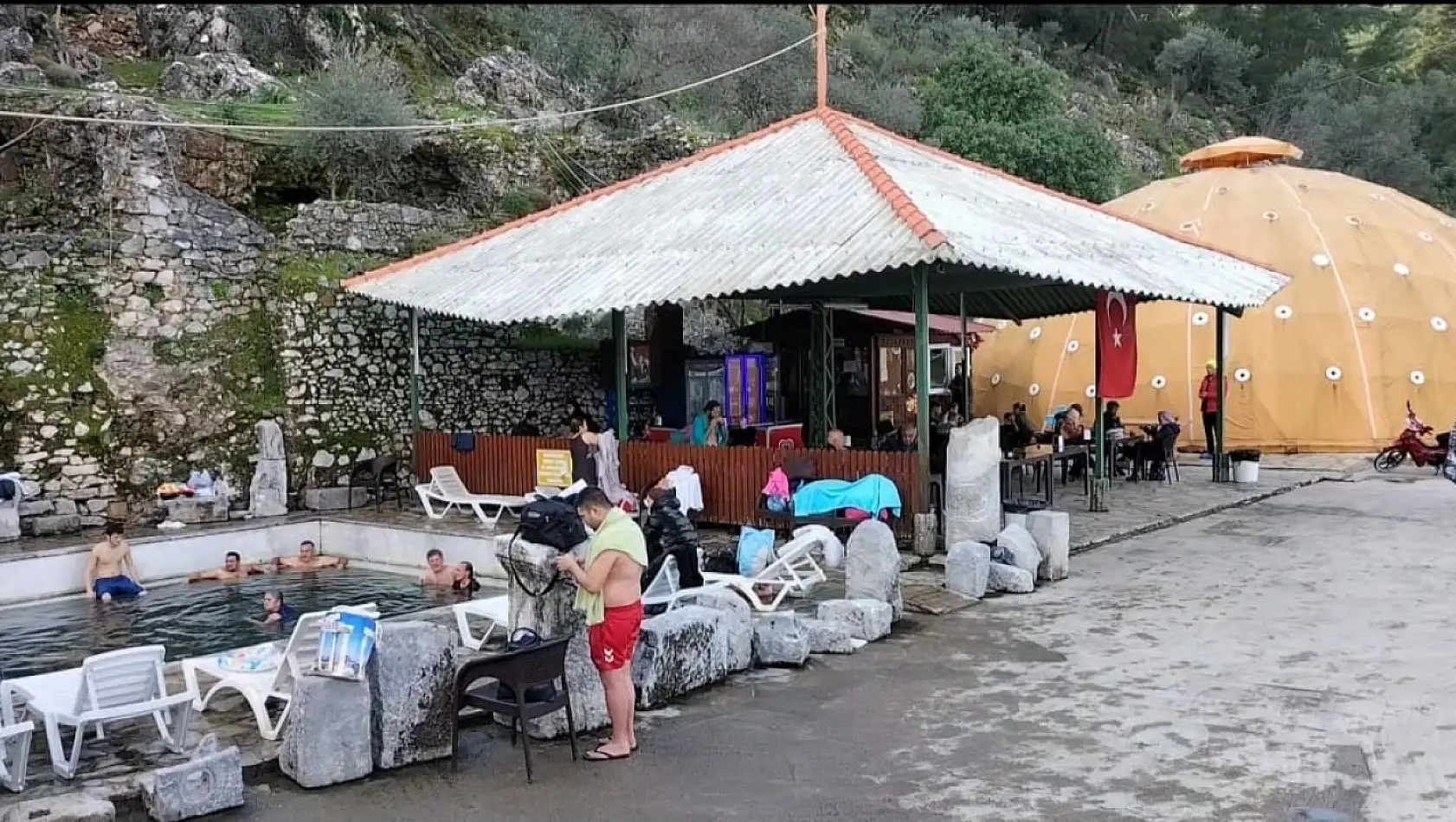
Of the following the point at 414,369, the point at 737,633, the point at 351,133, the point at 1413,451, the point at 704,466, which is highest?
the point at 351,133

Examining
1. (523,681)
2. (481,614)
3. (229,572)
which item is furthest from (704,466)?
(523,681)

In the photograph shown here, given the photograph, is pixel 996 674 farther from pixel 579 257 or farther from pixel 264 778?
pixel 579 257

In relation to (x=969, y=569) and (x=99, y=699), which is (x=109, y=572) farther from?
(x=969, y=569)

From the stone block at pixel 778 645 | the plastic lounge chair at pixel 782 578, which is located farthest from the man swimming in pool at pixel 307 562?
the stone block at pixel 778 645

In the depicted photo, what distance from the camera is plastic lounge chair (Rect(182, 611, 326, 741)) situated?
20.6 feet

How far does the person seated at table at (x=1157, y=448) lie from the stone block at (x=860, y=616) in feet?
32.9

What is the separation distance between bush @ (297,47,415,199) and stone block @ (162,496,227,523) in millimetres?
6489

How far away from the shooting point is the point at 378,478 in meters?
14.7

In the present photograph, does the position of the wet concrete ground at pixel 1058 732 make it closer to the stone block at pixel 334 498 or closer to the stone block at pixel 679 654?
the stone block at pixel 679 654

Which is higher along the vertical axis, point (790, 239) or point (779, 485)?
point (790, 239)

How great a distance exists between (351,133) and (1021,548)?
13.6 metres

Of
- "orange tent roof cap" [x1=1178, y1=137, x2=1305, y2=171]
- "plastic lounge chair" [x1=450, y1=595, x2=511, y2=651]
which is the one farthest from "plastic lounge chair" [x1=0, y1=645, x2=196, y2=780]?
"orange tent roof cap" [x1=1178, y1=137, x2=1305, y2=171]

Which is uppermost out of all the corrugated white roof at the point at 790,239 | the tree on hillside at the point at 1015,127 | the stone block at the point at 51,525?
the tree on hillside at the point at 1015,127

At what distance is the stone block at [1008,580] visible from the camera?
9.68 meters
